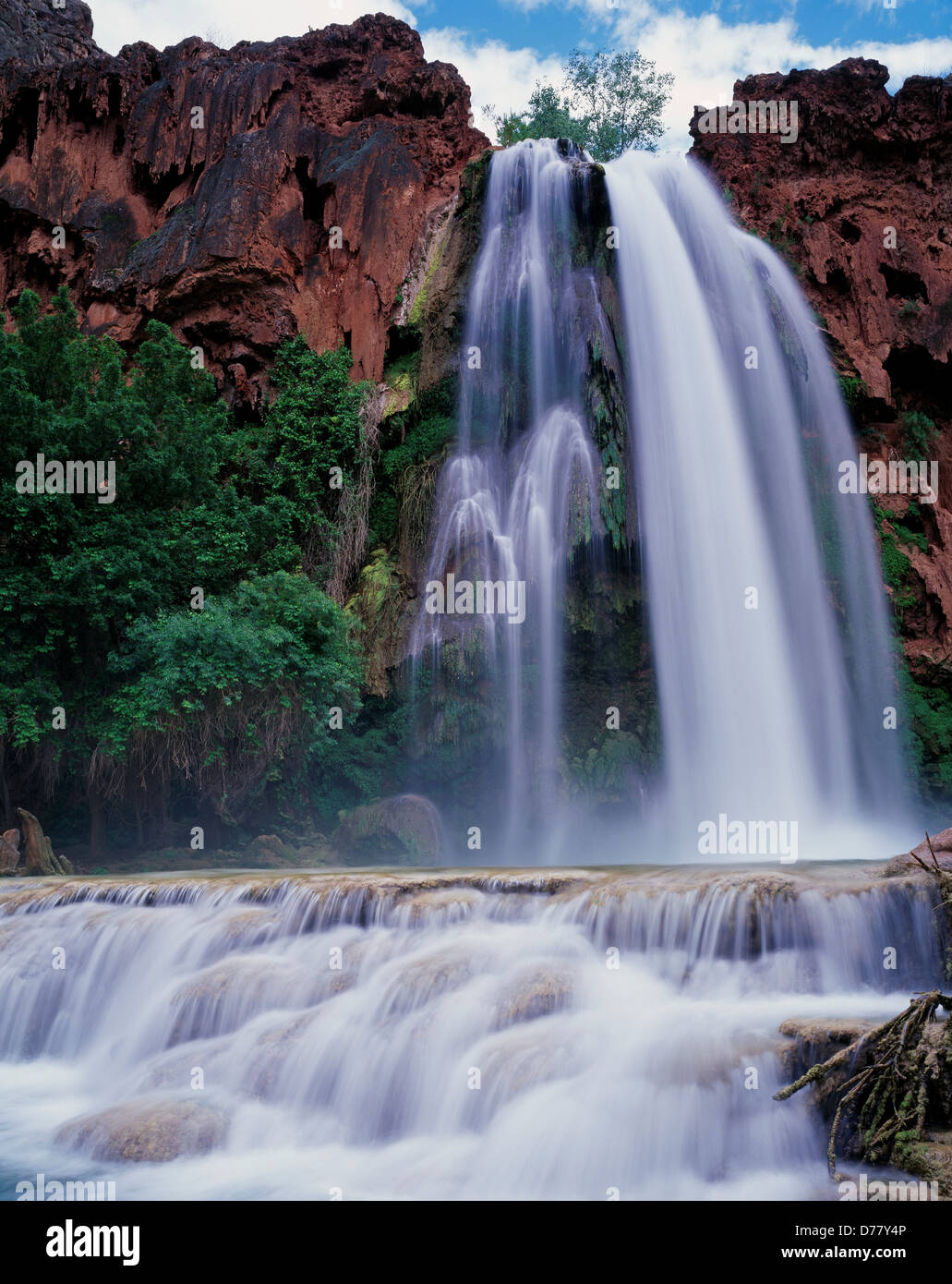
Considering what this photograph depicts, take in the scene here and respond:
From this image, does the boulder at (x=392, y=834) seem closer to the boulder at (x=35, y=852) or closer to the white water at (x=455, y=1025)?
the boulder at (x=35, y=852)

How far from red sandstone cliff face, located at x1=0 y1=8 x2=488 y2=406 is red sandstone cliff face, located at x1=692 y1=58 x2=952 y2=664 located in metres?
8.10

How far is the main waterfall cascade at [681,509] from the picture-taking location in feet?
55.5

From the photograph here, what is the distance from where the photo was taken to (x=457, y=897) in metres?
9.02

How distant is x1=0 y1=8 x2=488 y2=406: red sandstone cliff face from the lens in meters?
22.2

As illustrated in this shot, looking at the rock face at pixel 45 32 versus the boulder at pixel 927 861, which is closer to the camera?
the boulder at pixel 927 861

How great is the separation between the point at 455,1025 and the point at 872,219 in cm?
2242

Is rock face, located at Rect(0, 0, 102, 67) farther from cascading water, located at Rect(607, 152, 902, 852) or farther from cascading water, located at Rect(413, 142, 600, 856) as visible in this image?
cascading water, located at Rect(607, 152, 902, 852)

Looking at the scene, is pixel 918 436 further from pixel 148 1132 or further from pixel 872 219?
pixel 148 1132

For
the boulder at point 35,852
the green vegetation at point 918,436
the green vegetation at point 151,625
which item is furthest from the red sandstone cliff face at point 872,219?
the boulder at point 35,852

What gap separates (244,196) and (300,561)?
9.91 m

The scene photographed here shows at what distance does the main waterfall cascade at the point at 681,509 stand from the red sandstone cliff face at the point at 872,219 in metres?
1.56

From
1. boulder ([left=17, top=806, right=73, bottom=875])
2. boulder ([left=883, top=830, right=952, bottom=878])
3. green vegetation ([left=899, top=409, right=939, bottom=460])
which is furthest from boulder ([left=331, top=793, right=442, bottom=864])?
green vegetation ([left=899, top=409, right=939, bottom=460])
